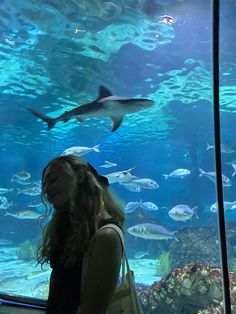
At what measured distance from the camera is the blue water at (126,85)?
609cm

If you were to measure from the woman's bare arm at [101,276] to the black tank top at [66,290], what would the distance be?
0.07 m

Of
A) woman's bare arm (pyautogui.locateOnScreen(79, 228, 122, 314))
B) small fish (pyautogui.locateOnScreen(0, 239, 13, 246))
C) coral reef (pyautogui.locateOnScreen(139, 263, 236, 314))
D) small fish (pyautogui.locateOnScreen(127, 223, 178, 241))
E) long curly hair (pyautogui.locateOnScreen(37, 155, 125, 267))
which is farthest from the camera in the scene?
small fish (pyautogui.locateOnScreen(0, 239, 13, 246))

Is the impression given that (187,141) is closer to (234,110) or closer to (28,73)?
(234,110)

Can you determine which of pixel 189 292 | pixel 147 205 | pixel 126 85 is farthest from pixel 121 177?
pixel 126 85

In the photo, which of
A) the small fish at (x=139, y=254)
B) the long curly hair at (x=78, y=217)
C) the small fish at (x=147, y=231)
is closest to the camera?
the long curly hair at (x=78, y=217)

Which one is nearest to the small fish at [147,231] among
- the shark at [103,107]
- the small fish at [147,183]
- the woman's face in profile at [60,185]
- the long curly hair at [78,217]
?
the small fish at [147,183]

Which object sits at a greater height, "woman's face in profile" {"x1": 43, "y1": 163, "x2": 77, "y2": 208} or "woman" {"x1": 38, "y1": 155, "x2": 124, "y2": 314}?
"woman's face in profile" {"x1": 43, "y1": 163, "x2": 77, "y2": 208}

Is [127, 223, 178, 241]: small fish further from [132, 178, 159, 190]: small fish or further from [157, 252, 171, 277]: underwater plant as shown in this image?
[132, 178, 159, 190]: small fish

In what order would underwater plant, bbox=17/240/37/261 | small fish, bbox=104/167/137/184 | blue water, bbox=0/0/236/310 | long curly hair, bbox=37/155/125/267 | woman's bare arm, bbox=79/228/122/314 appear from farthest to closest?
underwater plant, bbox=17/240/37/261
small fish, bbox=104/167/137/184
blue water, bbox=0/0/236/310
long curly hair, bbox=37/155/125/267
woman's bare arm, bbox=79/228/122/314

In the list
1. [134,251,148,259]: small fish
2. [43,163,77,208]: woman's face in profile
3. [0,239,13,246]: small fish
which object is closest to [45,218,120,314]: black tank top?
[43,163,77,208]: woman's face in profile

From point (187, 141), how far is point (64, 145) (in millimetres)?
5071

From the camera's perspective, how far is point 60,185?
119cm

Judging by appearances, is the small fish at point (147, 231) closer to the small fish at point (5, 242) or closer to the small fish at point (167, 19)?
the small fish at point (167, 19)

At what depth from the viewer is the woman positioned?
38.7 inches
